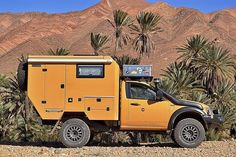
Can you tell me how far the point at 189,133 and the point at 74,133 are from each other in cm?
307

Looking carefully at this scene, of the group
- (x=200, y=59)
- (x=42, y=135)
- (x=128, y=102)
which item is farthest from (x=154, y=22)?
(x=128, y=102)

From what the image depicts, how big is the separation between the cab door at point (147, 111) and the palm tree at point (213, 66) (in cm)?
1889

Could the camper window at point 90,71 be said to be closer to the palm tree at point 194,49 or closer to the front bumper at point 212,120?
the front bumper at point 212,120

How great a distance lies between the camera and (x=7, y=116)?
102 ft

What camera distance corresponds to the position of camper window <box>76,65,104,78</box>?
13445 millimetres

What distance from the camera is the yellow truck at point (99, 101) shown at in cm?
1348

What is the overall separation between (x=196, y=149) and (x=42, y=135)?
46.0ft

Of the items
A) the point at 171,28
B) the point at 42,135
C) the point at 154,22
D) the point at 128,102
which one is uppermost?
the point at 171,28

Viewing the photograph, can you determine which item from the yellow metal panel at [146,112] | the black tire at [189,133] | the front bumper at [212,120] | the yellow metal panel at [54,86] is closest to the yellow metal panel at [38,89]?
the yellow metal panel at [54,86]

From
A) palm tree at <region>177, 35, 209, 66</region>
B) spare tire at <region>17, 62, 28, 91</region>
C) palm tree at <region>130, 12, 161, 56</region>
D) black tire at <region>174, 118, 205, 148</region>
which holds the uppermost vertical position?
palm tree at <region>130, 12, 161, 56</region>

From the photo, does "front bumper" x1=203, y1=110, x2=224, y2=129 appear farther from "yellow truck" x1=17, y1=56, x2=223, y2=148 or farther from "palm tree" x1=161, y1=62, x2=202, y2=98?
"palm tree" x1=161, y1=62, x2=202, y2=98

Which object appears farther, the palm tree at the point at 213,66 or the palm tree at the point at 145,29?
the palm tree at the point at 145,29

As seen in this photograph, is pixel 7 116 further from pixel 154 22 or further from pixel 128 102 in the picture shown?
pixel 128 102

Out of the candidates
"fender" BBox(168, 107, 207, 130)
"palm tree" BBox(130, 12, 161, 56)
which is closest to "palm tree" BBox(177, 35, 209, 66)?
"palm tree" BBox(130, 12, 161, 56)
